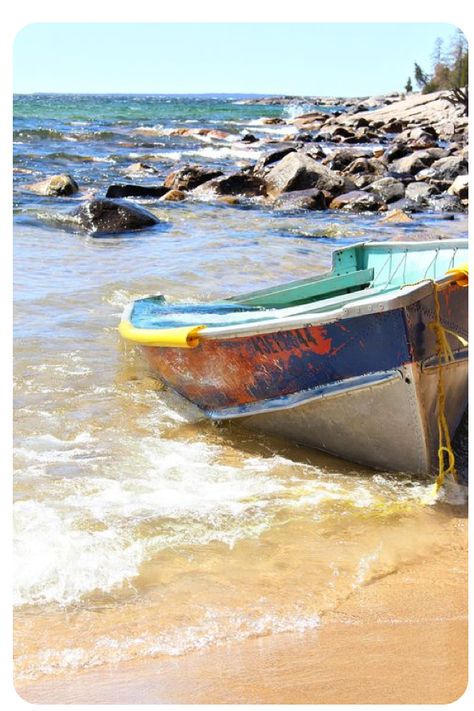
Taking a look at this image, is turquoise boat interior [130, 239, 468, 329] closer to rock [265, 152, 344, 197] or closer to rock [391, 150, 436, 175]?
rock [265, 152, 344, 197]

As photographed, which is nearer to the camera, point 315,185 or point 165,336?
point 165,336

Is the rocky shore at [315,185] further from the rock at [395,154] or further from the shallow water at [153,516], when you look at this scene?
the shallow water at [153,516]

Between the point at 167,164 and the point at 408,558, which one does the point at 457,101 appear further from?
the point at 408,558

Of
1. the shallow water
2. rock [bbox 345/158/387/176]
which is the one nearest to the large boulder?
rock [bbox 345/158/387/176]

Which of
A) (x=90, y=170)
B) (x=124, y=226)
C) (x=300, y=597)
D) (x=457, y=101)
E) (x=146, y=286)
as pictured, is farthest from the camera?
(x=457, y=101)

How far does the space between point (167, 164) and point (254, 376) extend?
19.5 metres

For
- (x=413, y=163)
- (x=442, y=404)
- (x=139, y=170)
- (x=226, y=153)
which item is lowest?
(x=442, y=404)

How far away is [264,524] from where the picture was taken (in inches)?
166

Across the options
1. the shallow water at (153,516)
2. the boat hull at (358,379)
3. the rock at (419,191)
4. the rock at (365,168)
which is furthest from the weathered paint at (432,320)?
the rock at (365,168)

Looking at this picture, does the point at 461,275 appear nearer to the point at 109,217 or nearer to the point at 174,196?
the point at 109,217

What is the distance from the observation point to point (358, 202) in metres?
16.2

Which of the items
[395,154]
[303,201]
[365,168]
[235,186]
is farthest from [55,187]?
[395,154]

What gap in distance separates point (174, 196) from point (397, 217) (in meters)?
4.34

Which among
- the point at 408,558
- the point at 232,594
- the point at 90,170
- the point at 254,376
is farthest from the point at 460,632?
the point at 90,170
